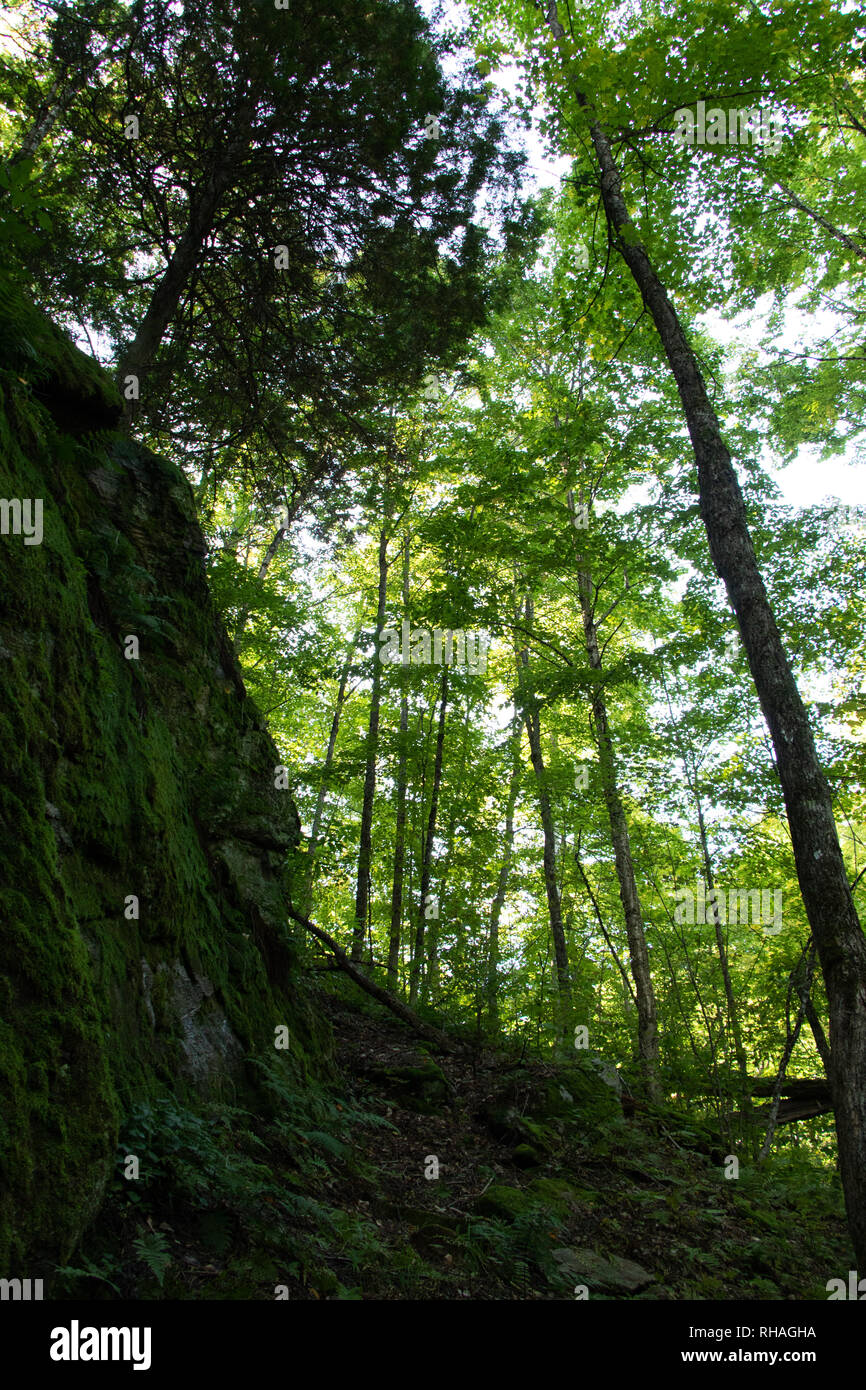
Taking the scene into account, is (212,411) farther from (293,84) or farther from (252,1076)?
(252,1076)

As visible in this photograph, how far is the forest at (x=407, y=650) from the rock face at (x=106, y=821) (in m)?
0.03

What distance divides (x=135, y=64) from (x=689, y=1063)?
14563 millimetres

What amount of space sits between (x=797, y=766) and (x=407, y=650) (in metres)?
8.45

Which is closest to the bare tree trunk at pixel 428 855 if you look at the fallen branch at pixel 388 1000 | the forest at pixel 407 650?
the forest at pixel 407 650

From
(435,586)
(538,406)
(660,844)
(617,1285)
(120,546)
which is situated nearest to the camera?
(617,1285)

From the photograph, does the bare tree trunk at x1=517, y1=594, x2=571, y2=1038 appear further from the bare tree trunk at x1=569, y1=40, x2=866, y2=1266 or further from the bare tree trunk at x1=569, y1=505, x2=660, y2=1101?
the bare tree trunk at x1=569, y1=40, x2=866, y2=1266

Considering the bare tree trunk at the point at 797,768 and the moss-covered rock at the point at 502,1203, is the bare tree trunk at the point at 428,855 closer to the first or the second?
the moss-covered rock at the point at 502,1203

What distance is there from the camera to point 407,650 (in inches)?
512

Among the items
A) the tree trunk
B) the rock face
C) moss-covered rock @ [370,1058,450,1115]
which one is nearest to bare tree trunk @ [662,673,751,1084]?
moss-covered rock @ [370,1058,450,1115]

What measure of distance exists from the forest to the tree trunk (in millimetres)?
32

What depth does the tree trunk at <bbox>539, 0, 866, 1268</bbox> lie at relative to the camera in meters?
4.64

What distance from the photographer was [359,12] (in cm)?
746

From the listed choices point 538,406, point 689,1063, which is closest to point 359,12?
point 538,406

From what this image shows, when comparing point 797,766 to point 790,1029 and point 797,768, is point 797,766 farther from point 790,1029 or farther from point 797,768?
point 790,1029
